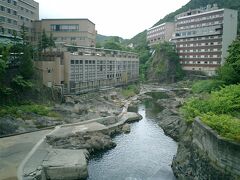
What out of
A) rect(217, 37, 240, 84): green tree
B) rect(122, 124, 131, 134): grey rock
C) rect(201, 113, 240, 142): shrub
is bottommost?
rect(122, 124, 131, 134): grey rock

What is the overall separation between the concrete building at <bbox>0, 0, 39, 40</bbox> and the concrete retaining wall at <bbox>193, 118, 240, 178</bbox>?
174ft

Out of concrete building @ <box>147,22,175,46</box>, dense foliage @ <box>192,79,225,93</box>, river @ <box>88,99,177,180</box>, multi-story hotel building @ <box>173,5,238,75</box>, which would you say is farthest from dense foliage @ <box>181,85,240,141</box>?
concrete building @ <box>147,22,175,46</box>

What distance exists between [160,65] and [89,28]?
138ft

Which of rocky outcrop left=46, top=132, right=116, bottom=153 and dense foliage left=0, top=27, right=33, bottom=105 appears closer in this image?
rocky outcrop left=46, top=132, right=116, bottom=153

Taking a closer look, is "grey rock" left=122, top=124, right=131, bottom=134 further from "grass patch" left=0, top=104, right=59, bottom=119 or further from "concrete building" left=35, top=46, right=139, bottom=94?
"concrete building" left=35, top=46, right=139, bottom=94

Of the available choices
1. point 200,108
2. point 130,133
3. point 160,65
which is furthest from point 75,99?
point 160,65

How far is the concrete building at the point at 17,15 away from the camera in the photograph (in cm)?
6825

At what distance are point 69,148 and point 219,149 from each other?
17522 mm

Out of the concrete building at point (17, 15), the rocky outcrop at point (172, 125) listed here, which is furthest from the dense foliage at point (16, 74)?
the rocky outcrop at point (172, 125)

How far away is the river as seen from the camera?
26984 millimetres

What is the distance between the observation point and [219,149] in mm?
18812

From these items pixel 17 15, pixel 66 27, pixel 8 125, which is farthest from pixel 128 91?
pixel 8 125

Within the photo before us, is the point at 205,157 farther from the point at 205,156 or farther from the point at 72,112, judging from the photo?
the point at 72,112

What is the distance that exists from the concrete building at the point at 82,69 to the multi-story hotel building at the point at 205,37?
100 ft
